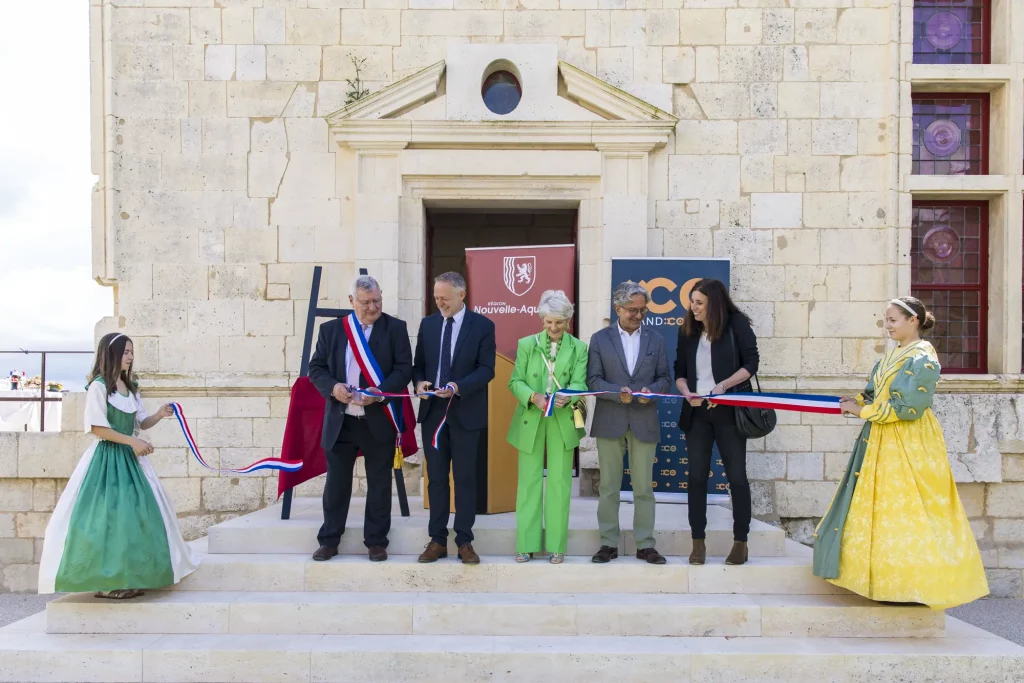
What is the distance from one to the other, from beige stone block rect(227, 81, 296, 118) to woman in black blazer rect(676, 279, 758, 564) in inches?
156

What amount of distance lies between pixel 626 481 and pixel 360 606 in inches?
97.8

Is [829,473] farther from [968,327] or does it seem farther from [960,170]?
[960,170]

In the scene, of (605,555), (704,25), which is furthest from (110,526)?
(704,25)

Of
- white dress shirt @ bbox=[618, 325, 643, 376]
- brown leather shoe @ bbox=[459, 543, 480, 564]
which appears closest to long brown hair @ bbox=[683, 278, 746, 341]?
white dress shirt @ bbox=[618, 325, 643, 376]

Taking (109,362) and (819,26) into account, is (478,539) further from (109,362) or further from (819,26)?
(819,26)

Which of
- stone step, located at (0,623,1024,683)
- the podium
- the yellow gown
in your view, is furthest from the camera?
the podium

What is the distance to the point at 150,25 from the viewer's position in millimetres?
6531

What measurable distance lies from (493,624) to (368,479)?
1.14 metres

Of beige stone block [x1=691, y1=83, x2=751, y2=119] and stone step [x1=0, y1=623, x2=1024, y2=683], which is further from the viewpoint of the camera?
beige stone block [x1=691, y1=83, x2=751, y2=119]

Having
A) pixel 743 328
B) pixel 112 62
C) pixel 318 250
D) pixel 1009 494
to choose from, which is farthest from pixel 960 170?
pixel 112 62

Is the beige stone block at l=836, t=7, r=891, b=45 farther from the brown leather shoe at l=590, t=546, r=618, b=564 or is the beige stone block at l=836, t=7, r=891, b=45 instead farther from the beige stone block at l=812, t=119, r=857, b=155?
the brown leather shoe at l=590, t=546, r=618, b=564

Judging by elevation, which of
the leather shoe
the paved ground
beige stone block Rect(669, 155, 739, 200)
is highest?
beige stone block Rect(669, 155, 739, 200)

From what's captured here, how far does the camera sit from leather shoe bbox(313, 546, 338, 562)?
4.71m

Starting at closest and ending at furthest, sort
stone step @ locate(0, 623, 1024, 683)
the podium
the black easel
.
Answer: stone step @ locate(0, 623, 1024, 683) < the black easel < the podium
